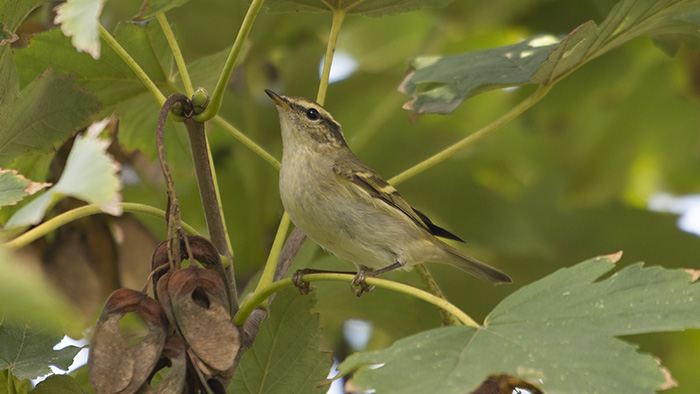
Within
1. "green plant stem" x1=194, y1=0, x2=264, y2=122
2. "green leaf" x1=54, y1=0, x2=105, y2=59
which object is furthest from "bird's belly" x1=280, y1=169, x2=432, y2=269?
"green leaf" x1=54, y1=0, x2=105, y2=59

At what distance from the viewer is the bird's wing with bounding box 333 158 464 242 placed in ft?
10.5

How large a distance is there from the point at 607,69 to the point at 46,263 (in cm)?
295

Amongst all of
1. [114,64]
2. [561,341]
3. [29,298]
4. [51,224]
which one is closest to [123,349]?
[51,224]

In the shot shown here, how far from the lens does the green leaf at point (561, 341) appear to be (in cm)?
153

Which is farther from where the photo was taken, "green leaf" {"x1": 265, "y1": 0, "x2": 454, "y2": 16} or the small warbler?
the small warbler

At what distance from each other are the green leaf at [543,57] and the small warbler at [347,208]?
0.44m

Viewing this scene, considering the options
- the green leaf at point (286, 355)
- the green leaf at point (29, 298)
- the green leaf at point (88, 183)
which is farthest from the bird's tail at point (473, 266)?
the green leaf at point (29, 298)

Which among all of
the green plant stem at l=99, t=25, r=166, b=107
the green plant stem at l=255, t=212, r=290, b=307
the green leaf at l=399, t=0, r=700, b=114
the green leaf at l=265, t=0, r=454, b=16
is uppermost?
the green leaf at l=265, t=0, r=454, b=16

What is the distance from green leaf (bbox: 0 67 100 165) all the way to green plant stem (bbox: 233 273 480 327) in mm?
825

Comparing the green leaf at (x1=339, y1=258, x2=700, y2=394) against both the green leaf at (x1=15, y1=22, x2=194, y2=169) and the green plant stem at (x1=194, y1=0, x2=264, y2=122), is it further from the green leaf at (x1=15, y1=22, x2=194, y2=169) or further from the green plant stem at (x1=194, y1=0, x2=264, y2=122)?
the green leaf at (x1=15, y1=22, x2=194, y2=169)

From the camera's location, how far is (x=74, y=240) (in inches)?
119

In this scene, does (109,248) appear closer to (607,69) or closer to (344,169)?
(344,169)

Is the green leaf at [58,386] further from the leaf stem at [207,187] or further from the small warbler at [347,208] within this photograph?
the small warbler at [347,208]

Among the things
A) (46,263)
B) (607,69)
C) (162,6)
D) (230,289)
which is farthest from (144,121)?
(607,69)
